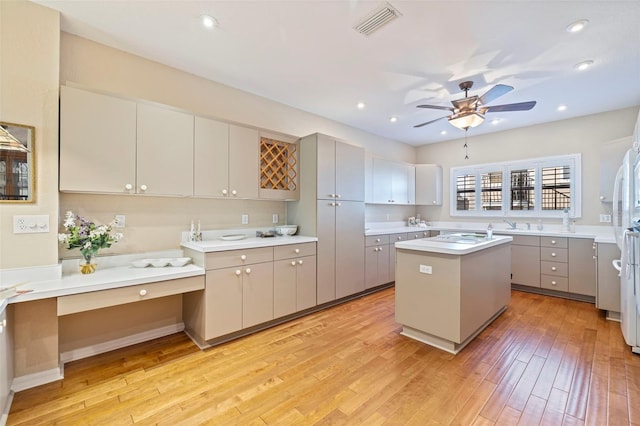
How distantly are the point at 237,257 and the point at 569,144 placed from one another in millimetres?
5264

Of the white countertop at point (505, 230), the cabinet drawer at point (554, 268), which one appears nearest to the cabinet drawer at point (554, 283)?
the cabinet drawer at point (554, 268)

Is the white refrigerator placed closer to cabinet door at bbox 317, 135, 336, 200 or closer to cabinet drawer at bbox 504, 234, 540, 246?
cabinet drawer at bbox 504, 234, 540, 246

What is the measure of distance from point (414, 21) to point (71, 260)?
3379 millimetres

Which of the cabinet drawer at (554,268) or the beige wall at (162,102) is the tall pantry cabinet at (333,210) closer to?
the beige wall at (162,102)

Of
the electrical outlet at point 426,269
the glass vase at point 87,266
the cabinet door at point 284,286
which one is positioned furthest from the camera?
the cabinet door at point 284,286

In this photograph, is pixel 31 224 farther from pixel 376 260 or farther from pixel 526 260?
pixel 526 260

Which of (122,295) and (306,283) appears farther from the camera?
(306,283)

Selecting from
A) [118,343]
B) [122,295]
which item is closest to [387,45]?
[122,295]

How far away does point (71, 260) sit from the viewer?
230cm

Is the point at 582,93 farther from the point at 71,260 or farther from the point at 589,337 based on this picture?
the point at 71,260

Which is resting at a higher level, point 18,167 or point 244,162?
point 244,162

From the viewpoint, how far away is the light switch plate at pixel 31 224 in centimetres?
195

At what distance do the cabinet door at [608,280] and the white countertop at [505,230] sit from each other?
4.5 inches

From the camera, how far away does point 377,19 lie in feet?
6.87
